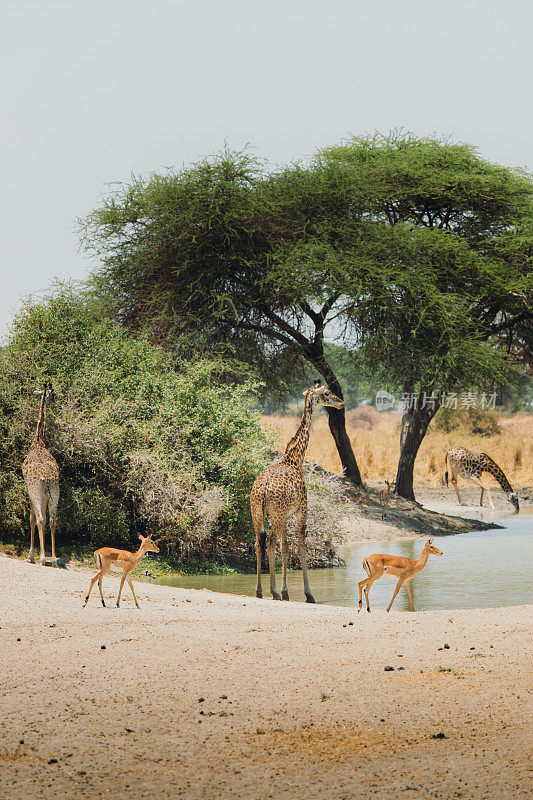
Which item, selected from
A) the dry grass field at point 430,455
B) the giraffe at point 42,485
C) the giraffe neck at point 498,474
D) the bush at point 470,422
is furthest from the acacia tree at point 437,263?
the bush at point 470,422

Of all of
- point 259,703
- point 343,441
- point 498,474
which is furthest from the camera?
point 498,474

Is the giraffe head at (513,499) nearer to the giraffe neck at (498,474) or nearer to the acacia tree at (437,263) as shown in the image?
the giraffe neck at (498,474)

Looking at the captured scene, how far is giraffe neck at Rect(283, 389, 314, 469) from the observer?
11.5 meters

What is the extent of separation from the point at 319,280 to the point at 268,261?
1433 millimetres

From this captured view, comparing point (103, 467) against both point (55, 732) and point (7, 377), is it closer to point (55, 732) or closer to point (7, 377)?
point (7, 377)

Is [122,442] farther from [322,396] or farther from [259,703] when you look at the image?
[259,703]

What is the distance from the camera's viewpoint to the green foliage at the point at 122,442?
14508 millimetres

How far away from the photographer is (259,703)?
5930 millimetres

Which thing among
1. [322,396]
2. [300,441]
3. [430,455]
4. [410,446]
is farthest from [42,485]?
[430,455]

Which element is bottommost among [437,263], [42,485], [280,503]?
[280,503]

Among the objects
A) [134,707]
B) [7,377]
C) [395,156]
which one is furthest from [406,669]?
[395,156]

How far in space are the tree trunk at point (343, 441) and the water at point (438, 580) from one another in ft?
19.1

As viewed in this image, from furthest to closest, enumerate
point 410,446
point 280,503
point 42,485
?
1. point 410,446
2. point 42,485
3. point 280,503

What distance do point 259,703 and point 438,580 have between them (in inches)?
320
